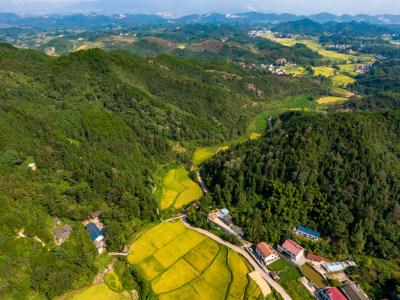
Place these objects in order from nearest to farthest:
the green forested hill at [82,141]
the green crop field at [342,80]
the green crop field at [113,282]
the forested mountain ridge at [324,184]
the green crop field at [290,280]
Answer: the green crop field at [290,280] → the green forested hill at [82,141] → the green crop field at [113,282] → the forested mountain ridge at [324,184] → the green crop field at [342,80]

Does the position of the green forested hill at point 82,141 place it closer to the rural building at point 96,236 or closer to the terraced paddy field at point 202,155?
the rural building at point 96,236

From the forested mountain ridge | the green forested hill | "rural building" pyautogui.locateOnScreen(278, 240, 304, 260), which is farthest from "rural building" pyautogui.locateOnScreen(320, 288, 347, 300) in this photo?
the green forested hill

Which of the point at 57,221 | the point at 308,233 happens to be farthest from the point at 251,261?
the point at 57,221

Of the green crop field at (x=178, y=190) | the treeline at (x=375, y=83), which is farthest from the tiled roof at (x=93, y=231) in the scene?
the treeline at (x=375, y=83)

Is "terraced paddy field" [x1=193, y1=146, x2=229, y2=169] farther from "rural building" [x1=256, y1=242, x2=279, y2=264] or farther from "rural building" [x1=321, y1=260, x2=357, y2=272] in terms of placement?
"rural building" [x1=321, y1=260, x2=357, y2=272]

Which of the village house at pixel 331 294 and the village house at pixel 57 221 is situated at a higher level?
the village house at pixel 57 221

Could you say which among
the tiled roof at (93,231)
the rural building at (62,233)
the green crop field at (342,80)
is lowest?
the tiled roof at (93,231)

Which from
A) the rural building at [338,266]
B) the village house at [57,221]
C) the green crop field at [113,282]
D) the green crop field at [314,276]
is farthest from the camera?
the village house at [57,221]

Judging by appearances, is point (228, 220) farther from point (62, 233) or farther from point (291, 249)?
point (62, 233)
